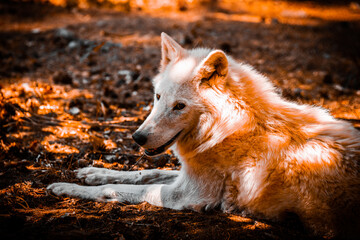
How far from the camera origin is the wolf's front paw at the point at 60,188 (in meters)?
2.63

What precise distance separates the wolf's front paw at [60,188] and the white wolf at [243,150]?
0.04ft

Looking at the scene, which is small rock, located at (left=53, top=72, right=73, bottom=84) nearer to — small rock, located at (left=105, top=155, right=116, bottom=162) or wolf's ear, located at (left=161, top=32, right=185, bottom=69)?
Answer: small rock, located at (left=105, top=155, right=116, bottom=162)

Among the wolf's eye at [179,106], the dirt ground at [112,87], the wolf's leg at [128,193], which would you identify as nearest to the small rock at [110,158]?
the dirt ground at [112,87]

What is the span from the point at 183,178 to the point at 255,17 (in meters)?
8.54

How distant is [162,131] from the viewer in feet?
7.80

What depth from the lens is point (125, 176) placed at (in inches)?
119

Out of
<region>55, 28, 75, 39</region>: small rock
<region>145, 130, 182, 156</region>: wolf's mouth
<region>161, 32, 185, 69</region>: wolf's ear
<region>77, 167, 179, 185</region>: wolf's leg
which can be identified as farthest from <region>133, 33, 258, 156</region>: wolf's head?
<region>55, 28, 75, 39</region>: small rock

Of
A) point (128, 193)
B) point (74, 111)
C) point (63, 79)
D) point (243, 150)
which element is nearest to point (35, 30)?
point (63, 79)

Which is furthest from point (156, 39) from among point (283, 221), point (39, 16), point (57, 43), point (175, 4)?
point (283, 221)

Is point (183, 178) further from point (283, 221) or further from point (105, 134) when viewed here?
point (105, 134)

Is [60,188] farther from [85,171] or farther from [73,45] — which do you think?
[73,45]

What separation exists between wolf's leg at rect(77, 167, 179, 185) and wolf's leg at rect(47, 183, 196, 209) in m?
0.24

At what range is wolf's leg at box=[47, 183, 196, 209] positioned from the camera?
101 inches

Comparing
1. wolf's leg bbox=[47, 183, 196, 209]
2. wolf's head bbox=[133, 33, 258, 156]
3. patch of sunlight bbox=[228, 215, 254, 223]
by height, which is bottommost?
wolf's leg bbox=[47, 183, 196, 209]
